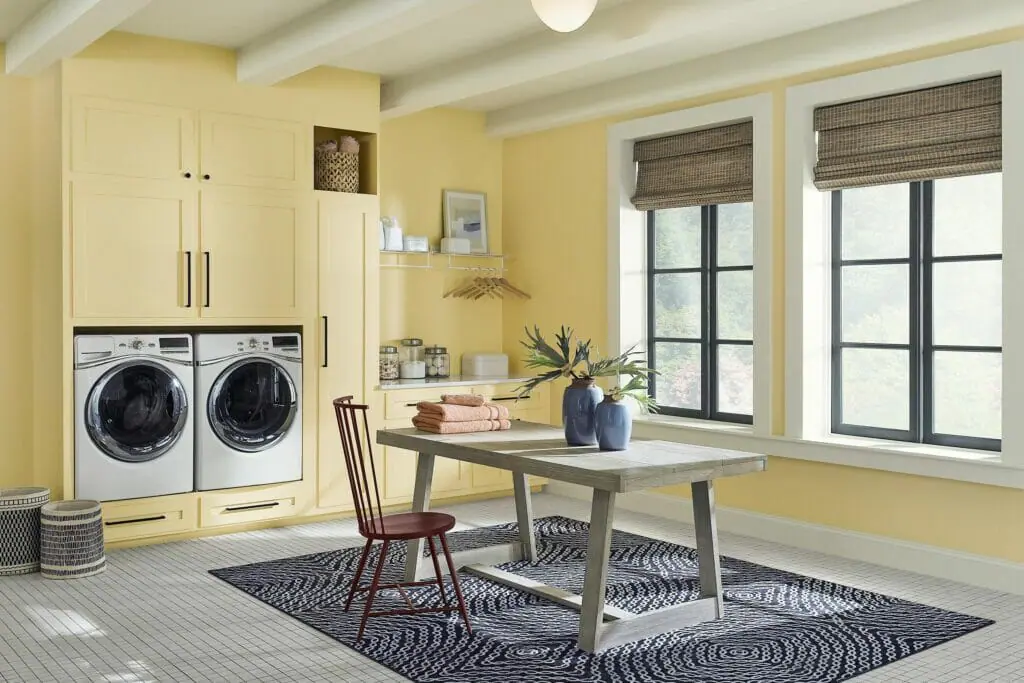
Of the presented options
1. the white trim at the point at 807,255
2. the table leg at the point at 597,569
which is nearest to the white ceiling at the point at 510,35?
the white trim at the point at 807,255

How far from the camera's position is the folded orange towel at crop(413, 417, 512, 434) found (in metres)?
4.30

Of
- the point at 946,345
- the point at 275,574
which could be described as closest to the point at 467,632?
the point at 275,574

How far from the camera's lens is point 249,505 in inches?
219

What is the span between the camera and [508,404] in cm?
666

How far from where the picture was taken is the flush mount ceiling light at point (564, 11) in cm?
308

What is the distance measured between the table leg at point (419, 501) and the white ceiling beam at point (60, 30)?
2240mm

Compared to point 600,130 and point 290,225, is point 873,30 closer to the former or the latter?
point 600,130

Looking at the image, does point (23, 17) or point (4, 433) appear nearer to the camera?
point (23, 17)

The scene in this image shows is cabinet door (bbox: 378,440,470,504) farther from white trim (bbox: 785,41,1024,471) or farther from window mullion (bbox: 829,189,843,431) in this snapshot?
window mullion (bbox: 829,189,843,431)

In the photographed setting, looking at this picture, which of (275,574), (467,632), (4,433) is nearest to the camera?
(467,632)

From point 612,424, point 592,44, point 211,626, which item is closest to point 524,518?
point 612,424

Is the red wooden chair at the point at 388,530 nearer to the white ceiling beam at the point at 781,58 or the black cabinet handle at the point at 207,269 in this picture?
the black cabinet handle at the point at 207,269

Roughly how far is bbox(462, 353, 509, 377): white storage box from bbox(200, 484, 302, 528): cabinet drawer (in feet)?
5.25

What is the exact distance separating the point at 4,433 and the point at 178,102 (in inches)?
77.7
